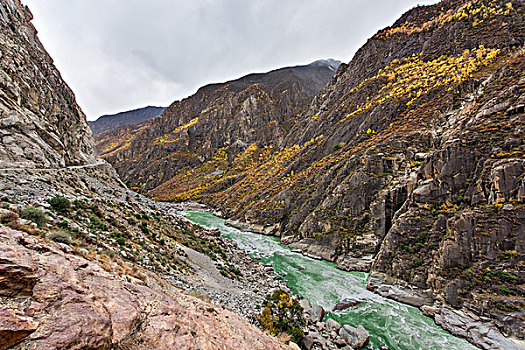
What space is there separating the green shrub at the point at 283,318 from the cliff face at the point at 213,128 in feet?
306

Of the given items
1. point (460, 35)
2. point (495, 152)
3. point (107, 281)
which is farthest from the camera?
point (460, 35)

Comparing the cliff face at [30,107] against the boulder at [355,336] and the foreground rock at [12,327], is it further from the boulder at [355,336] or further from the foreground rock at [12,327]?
the boulder at [355,336]

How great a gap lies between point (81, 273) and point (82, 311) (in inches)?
59.0

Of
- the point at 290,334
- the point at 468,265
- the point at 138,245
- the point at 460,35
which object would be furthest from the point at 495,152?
the point at 460,35

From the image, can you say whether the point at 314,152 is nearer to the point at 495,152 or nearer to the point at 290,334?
the point at 495,152

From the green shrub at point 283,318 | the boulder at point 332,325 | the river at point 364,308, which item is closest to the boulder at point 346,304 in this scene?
the river at point 364,308

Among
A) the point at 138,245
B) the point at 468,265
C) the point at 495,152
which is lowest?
the point at 138,245

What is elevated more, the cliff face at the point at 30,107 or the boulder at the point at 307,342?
the cliff face at the point at 30,107

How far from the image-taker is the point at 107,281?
5.16m

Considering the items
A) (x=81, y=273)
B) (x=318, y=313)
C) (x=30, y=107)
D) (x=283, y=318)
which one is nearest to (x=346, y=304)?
(x=318, y=313)

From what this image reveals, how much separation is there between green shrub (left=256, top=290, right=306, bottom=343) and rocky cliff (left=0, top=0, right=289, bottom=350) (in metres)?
1.19

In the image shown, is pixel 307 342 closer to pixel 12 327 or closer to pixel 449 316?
pixel 449 316

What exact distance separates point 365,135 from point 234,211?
35.2 m

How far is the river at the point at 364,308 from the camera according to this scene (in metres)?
12.5
